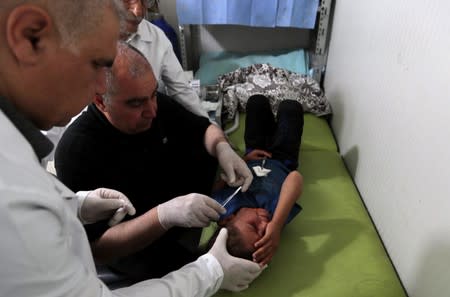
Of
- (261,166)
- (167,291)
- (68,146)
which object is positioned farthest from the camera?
(261,166)

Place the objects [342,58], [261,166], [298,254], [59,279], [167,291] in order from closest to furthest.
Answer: [59,279] < [167,291] < [298,254] < [261,166] < [342,58]

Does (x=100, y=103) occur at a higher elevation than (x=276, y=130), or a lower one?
higher

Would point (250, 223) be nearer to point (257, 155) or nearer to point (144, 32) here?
point (257, 155)

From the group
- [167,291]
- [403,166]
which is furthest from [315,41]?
[167,291]

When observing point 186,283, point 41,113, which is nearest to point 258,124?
point 186,283

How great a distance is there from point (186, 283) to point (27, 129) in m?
0.56

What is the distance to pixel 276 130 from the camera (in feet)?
6.06

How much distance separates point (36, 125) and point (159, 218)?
23.0 inches

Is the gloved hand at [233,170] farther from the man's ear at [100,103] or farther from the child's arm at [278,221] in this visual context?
the man's ear at [100,103]

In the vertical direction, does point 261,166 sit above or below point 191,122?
below

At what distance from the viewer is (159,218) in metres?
1.12

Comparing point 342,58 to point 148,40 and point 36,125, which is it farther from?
point 36,125

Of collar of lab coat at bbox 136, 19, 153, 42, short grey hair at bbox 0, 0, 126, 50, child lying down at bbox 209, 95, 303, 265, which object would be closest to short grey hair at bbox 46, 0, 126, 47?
short grey hair at bbox 0, 0, 126, 50

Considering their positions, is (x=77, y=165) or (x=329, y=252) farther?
(x=329, y=252)
